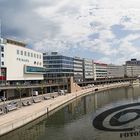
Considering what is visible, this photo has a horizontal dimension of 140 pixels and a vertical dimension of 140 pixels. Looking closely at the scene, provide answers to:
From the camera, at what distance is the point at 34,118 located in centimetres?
6488

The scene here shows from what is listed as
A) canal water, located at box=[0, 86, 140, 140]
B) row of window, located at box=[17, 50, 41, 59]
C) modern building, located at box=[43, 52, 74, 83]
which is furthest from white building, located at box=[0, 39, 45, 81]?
canal water, located at box=[0, 86, 140, 140]

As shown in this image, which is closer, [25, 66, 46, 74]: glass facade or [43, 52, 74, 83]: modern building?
[25, 66, 46, 74]: glass facade

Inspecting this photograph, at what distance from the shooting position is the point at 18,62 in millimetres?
121188

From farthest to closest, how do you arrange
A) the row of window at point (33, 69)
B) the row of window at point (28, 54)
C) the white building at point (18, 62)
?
the row of window at point (33, 69) < the row of window at point (28, 54) < the white building at point (18, 62)

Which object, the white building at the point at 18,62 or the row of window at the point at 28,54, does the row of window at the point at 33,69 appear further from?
the row of window at the point at 28,54

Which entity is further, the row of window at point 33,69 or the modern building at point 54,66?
the modern building at point 54,66

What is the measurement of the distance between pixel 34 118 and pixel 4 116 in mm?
7587

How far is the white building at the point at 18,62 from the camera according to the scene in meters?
111

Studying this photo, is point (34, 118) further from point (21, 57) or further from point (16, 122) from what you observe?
point (21, 57)

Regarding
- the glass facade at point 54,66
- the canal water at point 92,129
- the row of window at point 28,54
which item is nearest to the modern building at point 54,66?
Answer: the glass facade at point 54,66

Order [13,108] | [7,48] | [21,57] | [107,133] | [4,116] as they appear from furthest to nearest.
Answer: [21,57]
[7,48]
[13,108]
[4,116]
[107,133]

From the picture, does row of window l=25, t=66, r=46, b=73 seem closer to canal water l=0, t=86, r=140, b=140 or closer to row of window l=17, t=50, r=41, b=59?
row of window l=17, t=50, r=41, b=59

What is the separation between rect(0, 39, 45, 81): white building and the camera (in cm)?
11119

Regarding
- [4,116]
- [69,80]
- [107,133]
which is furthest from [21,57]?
[107,133]
